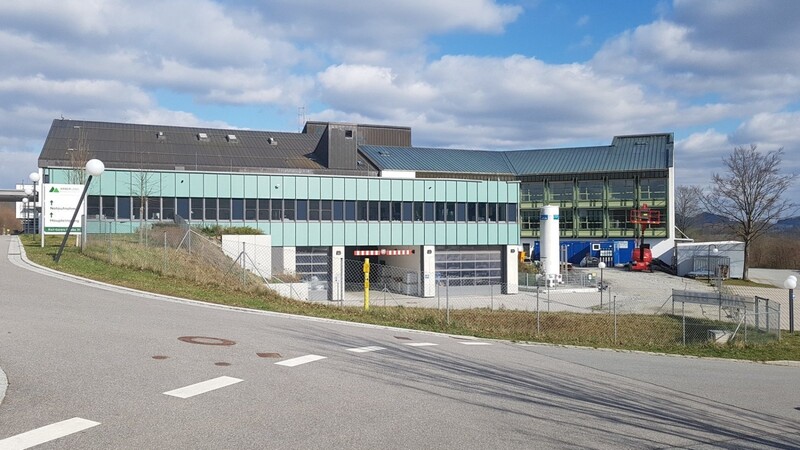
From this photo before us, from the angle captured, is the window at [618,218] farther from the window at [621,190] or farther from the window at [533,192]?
the window at [533,192]

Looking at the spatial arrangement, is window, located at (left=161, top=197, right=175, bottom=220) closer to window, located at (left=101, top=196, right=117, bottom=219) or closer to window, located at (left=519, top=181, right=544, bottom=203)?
window, located at (left=101, top=196, right=117, bottom=219)

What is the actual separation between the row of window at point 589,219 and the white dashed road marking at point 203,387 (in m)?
73.9

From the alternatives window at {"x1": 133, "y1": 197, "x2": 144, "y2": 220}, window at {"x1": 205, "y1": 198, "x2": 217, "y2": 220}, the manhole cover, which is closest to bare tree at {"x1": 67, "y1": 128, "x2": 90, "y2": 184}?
window at {"x1": 133, "y1": 197, "x2": 144, "y2": 220}

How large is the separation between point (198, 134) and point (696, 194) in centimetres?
A: 7749

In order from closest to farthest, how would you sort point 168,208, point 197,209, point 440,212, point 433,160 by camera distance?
point 168,208 < point 197,209 < point 440,212 < point 433,160

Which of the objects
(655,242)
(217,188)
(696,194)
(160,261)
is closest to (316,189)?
(217,188)

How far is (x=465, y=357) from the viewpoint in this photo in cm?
1296

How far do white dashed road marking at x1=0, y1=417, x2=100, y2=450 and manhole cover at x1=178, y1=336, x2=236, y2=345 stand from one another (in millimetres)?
4800

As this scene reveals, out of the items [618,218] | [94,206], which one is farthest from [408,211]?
[618,218]

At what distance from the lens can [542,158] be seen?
85438 mm

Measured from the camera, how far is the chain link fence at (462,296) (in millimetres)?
23516

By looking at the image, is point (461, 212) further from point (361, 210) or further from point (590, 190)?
point (590, 190)

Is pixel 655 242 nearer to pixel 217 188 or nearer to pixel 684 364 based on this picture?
pixel 217 188

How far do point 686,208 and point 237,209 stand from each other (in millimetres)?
86579
